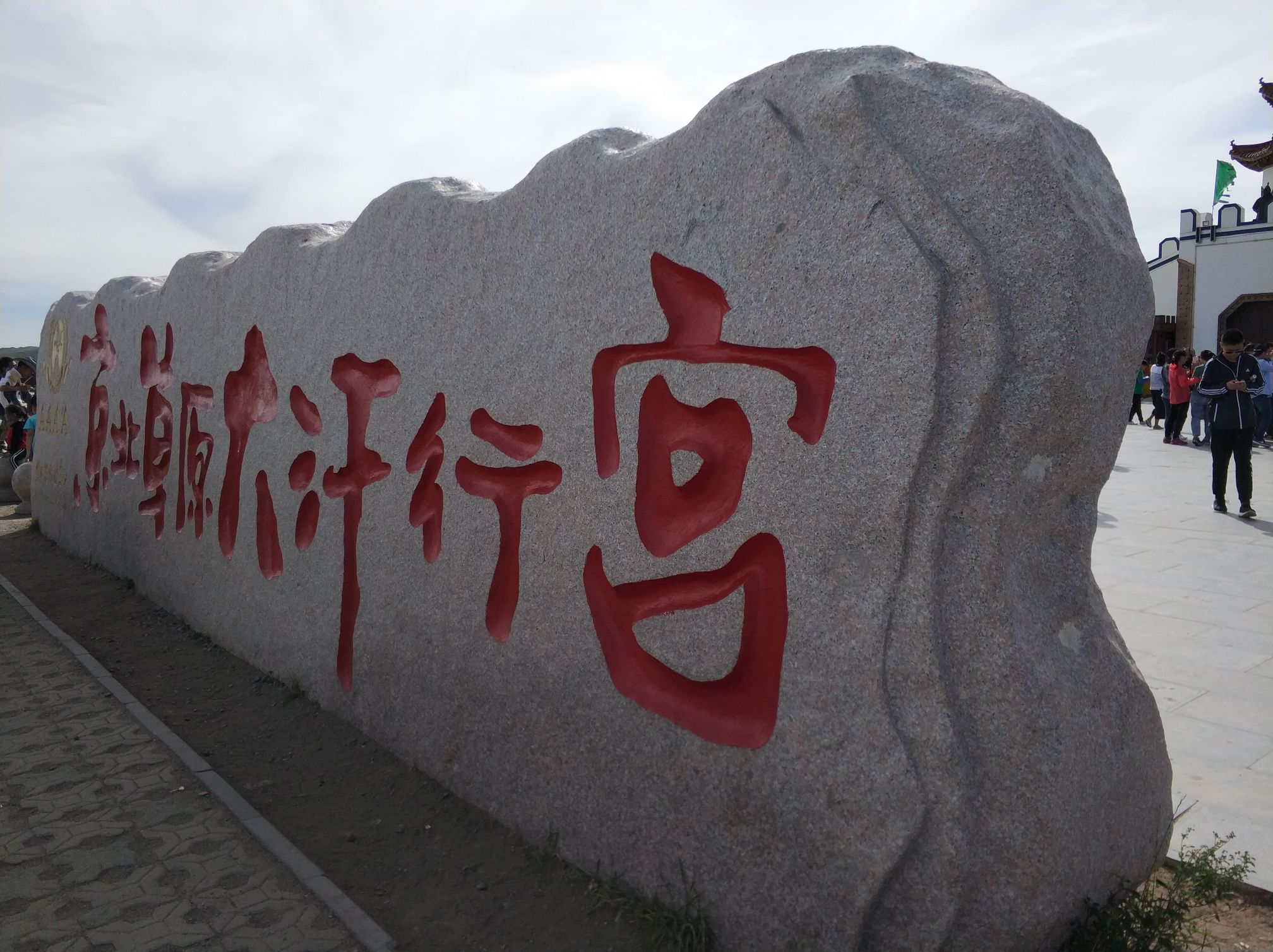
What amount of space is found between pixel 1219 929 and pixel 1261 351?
1443cm

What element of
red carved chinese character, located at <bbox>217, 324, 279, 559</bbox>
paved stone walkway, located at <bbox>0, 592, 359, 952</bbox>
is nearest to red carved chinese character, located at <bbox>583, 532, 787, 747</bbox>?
paved stone walkway, located at <bbox>0, 592, 359, 952</bbox>

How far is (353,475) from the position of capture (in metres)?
4.30

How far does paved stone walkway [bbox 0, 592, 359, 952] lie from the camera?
9.12 ft

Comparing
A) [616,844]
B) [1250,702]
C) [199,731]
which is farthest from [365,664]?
[1250,702]

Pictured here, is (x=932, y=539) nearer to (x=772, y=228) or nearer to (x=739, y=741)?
(x=739, y=741)

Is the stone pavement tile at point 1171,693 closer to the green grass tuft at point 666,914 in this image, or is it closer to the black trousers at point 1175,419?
the green grass tuft at point 666,914

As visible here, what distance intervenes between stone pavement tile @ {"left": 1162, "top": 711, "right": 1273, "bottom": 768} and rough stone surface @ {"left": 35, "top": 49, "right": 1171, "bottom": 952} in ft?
4.10

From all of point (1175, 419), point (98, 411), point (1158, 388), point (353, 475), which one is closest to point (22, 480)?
point (98, 411)

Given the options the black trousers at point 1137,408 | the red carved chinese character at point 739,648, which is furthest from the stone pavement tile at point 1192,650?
the black trousers at point 1137,408

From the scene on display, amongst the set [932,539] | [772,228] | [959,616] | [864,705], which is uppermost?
[772,228]

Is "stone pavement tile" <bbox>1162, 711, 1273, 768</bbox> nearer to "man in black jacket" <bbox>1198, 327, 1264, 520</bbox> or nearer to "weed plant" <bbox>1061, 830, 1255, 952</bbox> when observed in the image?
"weed plant" <bbox>1061, 830, 1255, 952</bbox>

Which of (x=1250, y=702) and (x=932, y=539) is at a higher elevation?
(x=932, y=539)

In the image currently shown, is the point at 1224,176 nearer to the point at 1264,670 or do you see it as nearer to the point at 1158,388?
the point at 1158,388

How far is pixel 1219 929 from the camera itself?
103 inches
